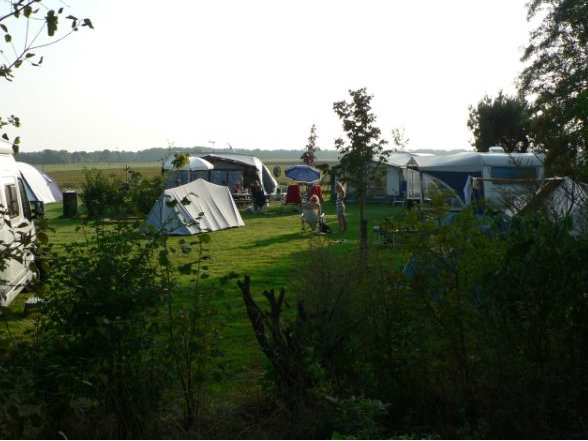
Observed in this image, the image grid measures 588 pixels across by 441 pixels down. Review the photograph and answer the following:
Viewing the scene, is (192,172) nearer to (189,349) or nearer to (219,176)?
(219,176)

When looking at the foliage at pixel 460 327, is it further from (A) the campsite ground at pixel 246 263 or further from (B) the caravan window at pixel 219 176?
(B) the caravan window at pixel 219 176

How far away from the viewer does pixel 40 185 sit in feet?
118

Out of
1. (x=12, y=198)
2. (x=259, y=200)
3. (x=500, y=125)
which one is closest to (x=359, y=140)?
(x=12, y=198)

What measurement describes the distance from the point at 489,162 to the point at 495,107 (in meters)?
23.7

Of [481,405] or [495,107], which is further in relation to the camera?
[495,107]

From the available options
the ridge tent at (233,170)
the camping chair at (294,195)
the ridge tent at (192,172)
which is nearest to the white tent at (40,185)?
the ridge tent at (192,172)

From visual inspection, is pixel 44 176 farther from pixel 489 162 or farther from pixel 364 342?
pixel 364 342

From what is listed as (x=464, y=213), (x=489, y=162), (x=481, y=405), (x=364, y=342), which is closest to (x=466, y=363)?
(x=481, y=405)

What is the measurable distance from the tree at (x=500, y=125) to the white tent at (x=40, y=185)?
85.5 feet

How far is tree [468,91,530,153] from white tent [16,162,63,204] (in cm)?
2607

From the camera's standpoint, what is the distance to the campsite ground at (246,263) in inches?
248

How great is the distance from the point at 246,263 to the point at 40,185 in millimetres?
22279

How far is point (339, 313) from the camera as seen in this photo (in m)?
5.61

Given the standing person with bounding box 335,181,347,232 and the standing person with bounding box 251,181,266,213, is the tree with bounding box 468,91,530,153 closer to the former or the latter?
the standing person with bounding box 251,181,266,213
